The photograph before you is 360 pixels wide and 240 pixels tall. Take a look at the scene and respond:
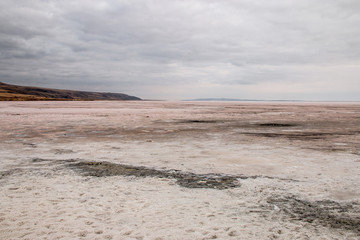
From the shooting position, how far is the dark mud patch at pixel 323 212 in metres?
3.62

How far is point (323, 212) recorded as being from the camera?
3.96 m

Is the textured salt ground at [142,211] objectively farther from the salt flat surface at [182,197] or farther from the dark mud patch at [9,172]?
the dark mud patch at [9,172]

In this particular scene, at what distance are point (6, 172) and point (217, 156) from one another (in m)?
5.07

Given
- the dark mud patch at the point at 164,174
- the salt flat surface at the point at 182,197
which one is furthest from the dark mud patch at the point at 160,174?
the salt flat surface at the point at 182,197

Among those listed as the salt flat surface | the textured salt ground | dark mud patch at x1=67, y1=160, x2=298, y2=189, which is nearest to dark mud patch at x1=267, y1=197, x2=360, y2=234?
the salt flat surface

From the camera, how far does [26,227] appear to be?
349 centimetres

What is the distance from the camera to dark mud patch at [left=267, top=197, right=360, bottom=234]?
11.9ft

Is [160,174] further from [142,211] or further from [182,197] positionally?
[142,211]

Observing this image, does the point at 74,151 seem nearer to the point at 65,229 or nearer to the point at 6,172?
the point at 6,172

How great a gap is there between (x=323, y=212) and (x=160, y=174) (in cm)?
313

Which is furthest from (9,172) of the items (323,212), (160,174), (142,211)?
(323,212)

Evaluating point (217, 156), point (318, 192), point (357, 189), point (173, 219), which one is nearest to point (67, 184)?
point (173, 219)

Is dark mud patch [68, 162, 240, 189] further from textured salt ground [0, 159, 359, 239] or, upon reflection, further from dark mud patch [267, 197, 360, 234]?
dark mud patch [267, 197, 360, 234]

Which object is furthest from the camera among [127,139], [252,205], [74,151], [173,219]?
[127,139]
